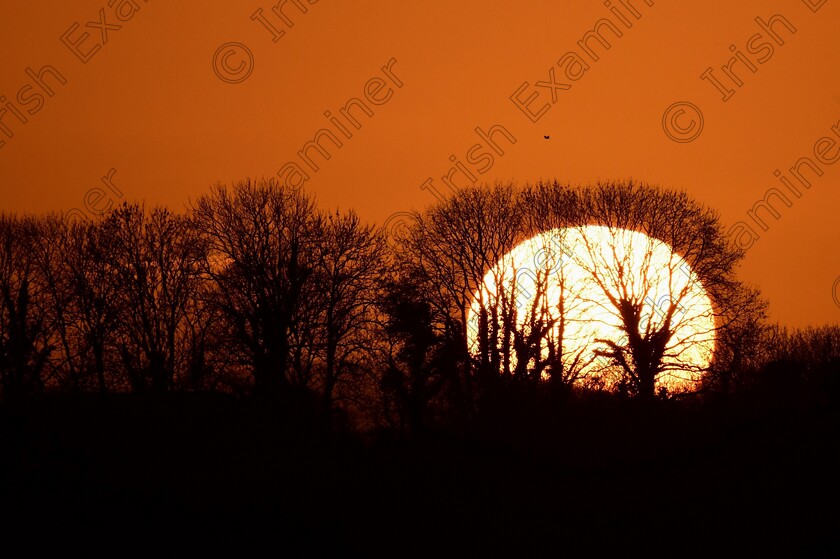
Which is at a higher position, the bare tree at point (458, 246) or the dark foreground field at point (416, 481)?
the bare tree at point (458, 246)

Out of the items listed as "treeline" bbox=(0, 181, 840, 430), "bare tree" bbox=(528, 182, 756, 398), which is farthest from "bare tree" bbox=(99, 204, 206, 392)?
"bare tree" bbox=(528, 182, 756, 398)

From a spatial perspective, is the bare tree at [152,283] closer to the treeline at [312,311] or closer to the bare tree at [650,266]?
the treeline at [312,311]

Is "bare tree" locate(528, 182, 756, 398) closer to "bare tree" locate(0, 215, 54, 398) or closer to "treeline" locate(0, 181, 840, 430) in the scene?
"treeline" locate(0, 181, 840, 430)

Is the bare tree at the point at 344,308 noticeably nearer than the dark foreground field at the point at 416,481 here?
No

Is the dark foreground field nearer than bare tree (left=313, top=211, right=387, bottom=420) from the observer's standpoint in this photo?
Yes

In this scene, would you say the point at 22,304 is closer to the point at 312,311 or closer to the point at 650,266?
the point at 312,311

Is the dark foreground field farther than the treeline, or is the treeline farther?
the treeline

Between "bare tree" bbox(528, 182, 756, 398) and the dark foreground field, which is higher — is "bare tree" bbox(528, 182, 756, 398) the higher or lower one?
the higher one

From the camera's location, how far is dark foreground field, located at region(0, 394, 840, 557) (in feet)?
88.3

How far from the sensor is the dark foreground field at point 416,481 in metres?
26.9

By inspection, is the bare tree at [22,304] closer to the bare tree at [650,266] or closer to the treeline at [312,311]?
the treeline at [312,311]

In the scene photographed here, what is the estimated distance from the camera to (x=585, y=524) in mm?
32156

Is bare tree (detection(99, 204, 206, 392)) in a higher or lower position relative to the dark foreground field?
higher

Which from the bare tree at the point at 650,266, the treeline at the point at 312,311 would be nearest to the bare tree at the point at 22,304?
the treeline at the point at 312,311
